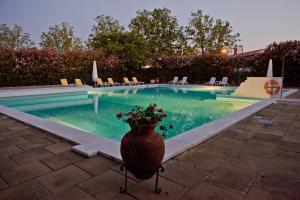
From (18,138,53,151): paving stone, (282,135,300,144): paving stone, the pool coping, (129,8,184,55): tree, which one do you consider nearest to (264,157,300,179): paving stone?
(282,135,300,144): paving stone

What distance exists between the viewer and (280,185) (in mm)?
2262

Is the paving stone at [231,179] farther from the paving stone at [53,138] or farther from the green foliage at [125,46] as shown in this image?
the green foliage at [125,46]

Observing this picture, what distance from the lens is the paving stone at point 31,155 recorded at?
9.39 feet

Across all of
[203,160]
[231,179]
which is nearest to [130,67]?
[203,160]

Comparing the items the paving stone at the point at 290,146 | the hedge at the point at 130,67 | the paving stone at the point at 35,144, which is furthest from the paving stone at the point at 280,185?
the hedge at the point at 130,67

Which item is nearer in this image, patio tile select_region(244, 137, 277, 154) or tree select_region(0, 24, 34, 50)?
patio tile select_region(244, 137, 277, 154)

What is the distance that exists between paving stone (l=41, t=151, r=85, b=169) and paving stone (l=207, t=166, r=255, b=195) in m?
1.83

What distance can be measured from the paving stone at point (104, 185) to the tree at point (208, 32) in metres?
29.6

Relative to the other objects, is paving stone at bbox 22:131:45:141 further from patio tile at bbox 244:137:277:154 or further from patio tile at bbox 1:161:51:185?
patio tile at bbox 244:137:277:154

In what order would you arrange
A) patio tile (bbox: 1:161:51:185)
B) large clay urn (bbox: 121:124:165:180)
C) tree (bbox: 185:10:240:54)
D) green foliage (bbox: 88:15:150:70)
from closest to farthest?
1. large clay urn (bbox: 121:124:165:180)
2. patio tile (bbox: 1:161:51:185)
3. green foliage (bbox: 88:15:150:70)
4. tree (bbox: 185:10:240:54)

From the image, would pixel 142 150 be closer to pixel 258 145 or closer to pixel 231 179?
pixel 231 179

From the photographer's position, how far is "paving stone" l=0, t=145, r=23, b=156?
311cm

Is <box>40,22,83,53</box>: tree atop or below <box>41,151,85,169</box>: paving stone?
atop

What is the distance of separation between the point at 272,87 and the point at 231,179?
8.75m
